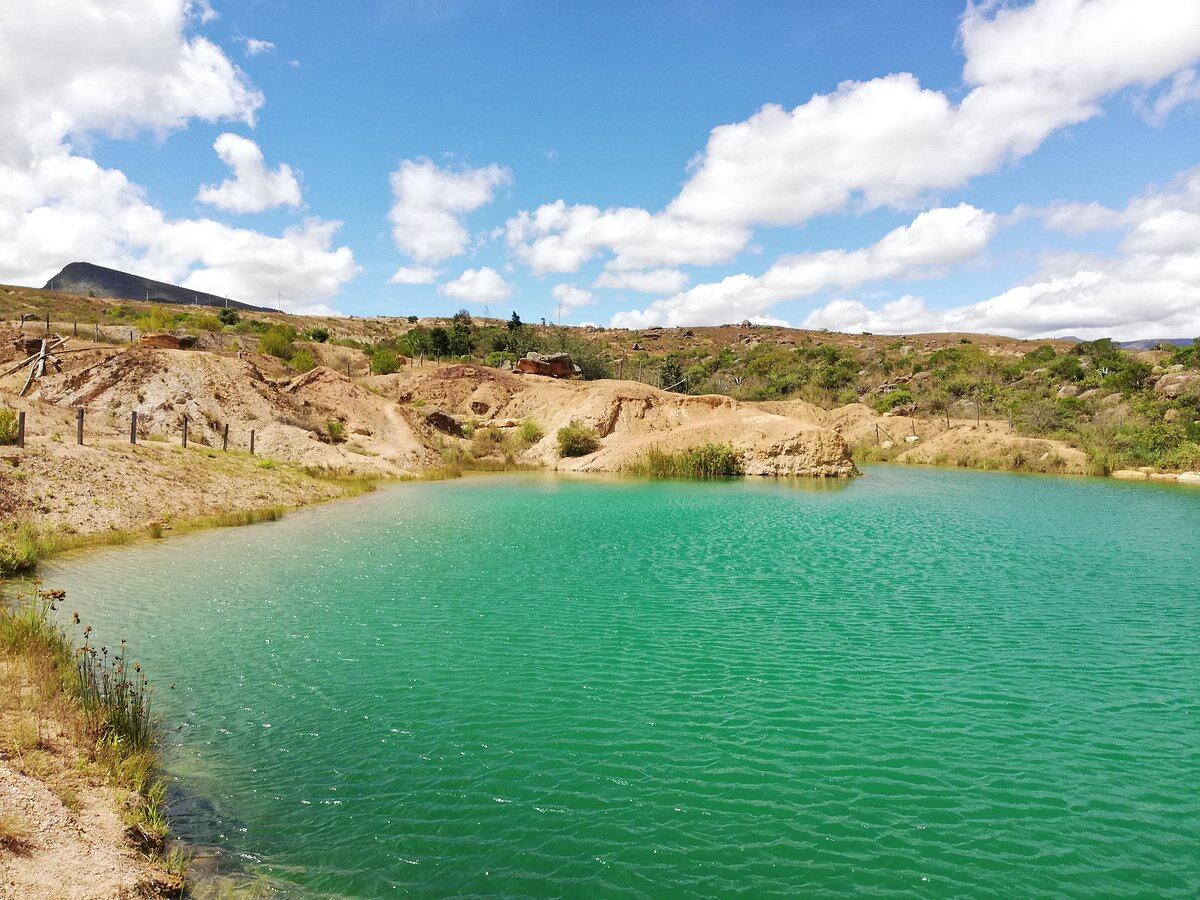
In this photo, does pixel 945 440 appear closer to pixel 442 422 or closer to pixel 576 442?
pixel 576 442

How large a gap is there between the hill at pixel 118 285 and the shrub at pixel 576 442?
124939 millimetres

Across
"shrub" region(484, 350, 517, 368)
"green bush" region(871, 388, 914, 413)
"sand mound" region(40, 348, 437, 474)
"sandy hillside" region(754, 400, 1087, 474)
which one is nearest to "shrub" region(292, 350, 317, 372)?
"sand mound" region(40, 348, 437, 474)

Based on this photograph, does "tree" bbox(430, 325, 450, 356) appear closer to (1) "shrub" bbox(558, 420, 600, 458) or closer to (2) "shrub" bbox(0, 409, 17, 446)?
(1) "shrub" bbox(558, 420, 600, 458)

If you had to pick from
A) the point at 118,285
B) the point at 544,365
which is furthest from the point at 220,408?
the point at 118,285

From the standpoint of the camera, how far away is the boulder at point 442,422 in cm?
4569

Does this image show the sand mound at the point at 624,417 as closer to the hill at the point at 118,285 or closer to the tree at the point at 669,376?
the tree at the point at 669,376

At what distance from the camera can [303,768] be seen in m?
6.93

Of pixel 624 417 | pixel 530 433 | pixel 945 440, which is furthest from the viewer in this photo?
pixel 945 440

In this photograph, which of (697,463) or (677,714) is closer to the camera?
(677,714)

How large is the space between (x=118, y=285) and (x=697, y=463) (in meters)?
161

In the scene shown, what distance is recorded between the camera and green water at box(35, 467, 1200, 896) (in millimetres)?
5598

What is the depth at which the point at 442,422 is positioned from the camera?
4641cm

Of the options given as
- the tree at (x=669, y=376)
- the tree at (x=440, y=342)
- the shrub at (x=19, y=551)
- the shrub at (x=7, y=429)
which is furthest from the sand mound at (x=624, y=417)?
the shrub at (x=19, y=551)

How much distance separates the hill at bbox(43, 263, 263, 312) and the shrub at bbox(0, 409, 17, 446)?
450 ft
